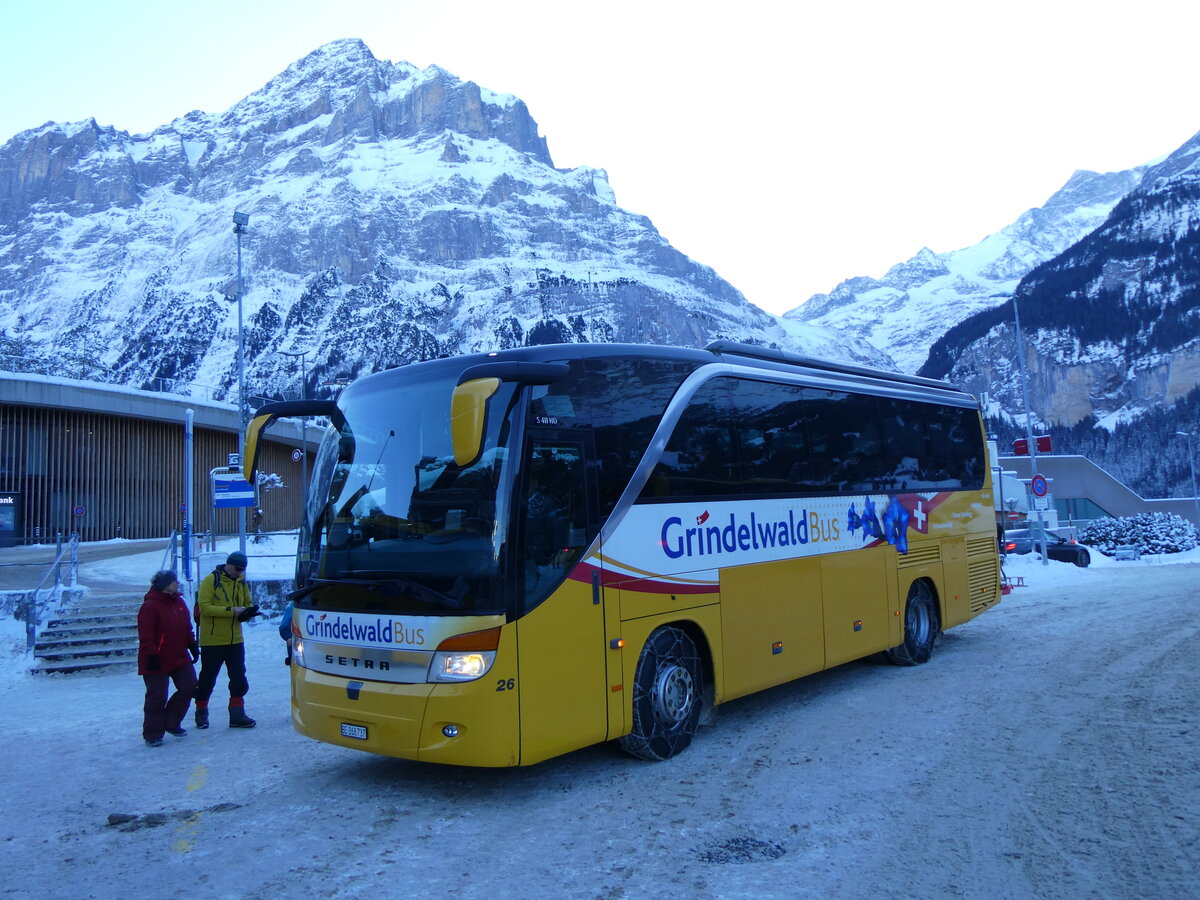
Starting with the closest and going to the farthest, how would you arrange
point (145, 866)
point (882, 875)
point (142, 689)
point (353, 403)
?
point (882, 875), point (145, 866), point (353, 403), point (142, 689)

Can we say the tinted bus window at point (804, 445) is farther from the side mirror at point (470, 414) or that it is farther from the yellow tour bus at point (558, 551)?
the side mirror at point (470, 414)

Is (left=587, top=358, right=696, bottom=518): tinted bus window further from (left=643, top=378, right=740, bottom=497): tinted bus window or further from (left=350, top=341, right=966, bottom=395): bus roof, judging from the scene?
(left=643, top=378, right=740, bottom=497): tinted bus window

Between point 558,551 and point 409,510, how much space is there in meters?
0.99

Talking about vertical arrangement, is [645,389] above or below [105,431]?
below

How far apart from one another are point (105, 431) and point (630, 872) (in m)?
34.9

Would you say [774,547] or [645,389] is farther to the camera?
[774,547]

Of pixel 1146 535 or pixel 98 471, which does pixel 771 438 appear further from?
pixel 98 471

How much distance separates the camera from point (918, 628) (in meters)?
9.76

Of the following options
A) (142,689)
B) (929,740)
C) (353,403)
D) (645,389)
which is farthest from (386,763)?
(142,689)

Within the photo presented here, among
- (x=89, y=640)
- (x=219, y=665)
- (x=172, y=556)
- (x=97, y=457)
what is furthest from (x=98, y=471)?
(x=219, y=665)

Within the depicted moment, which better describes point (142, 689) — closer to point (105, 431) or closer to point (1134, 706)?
point (1134, 706)

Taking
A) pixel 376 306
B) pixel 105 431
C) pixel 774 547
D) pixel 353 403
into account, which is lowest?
pixel 774 547

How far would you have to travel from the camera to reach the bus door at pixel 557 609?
523 centimetres

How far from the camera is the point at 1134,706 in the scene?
7.05 m
